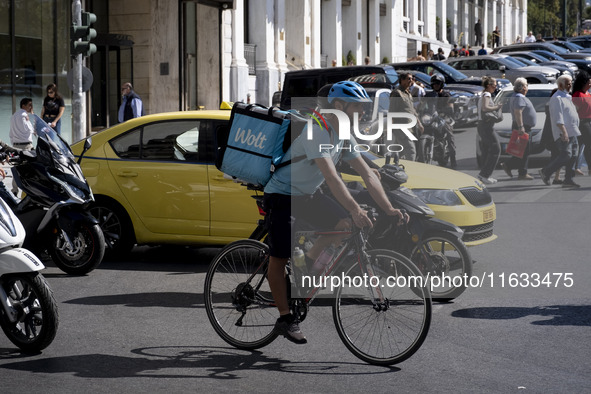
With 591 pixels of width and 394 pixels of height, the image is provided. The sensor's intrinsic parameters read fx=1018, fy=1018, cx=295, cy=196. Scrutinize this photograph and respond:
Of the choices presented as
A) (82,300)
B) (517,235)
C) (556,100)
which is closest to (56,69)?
(556,100)

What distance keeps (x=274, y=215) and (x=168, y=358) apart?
1.14 m

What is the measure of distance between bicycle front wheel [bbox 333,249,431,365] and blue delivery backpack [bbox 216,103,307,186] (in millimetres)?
815

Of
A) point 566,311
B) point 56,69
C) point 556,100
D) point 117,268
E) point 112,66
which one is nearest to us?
point 566,311

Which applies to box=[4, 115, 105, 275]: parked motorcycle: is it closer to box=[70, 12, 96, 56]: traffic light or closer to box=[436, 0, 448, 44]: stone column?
box=[70, 12, 96, 56]: traffic light

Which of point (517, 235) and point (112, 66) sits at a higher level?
point (112, 66)

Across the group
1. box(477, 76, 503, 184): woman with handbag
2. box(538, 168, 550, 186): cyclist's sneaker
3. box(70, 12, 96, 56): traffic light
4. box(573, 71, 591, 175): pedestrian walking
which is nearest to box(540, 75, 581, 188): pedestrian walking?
box(538, 168, 550, 186): cyclist's sneaker

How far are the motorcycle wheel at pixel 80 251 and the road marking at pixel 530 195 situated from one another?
7876mm

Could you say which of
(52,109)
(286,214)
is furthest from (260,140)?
(52,109)

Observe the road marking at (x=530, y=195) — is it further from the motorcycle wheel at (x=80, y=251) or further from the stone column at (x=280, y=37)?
the stone column at (x=280, y=37)

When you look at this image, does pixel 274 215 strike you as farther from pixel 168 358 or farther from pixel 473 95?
pixel 473 95

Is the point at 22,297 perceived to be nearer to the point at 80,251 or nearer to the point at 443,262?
the point at 80,251

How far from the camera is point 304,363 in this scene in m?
6.28

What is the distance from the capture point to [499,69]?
35.5m

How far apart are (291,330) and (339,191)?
0.92m
